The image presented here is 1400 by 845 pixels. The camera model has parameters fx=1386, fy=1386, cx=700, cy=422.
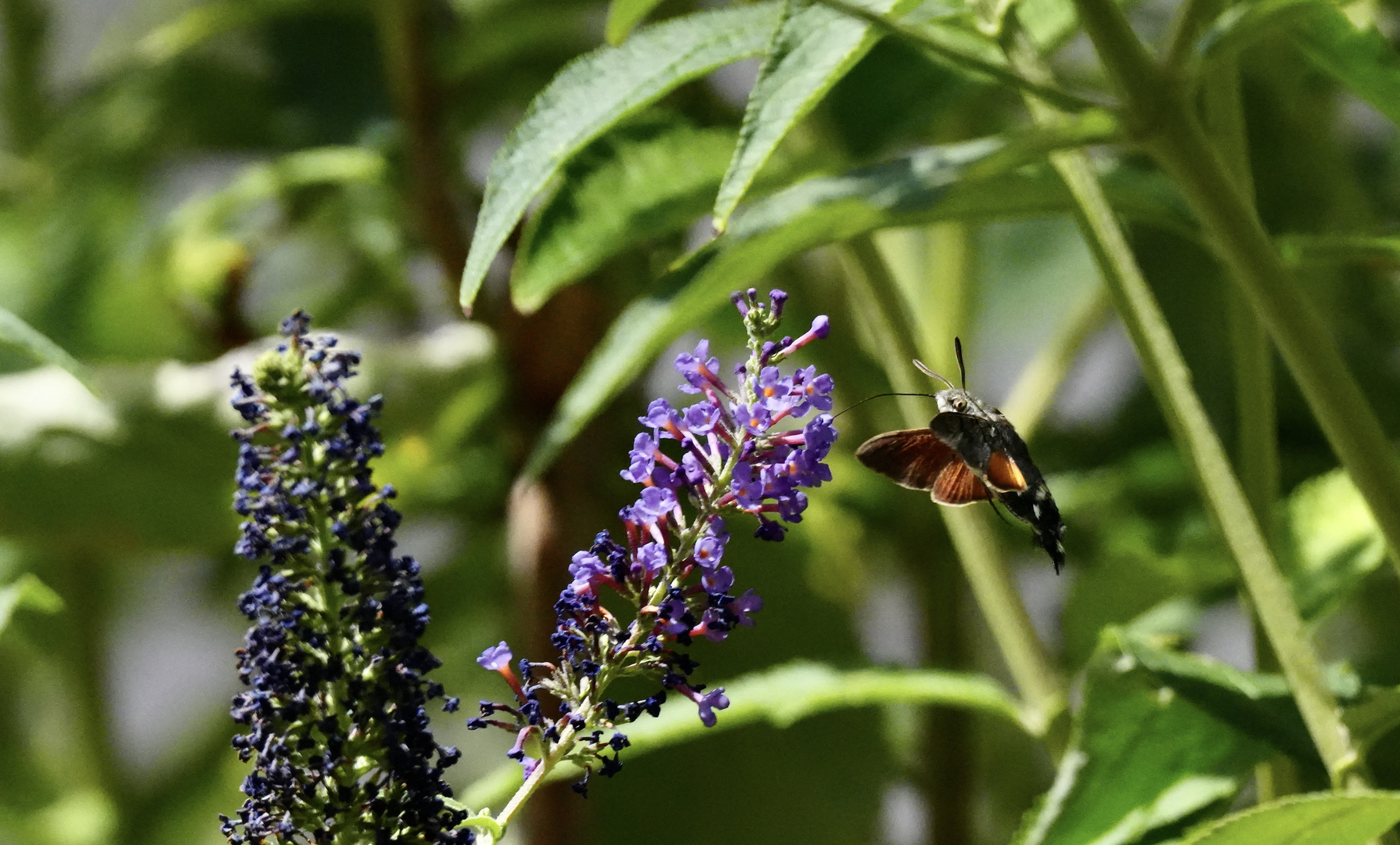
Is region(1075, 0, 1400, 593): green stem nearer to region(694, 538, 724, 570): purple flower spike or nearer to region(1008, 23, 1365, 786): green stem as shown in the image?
region(1008, 23, 1365, 786): green stem

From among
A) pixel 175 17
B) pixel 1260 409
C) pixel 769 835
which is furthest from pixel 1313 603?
pixel 175 17

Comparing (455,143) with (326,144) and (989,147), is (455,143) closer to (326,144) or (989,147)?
(326,144)

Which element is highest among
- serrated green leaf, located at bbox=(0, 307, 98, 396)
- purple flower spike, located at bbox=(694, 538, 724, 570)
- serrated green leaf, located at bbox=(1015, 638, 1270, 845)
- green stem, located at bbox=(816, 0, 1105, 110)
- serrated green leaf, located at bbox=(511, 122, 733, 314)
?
serrated green leaf, located at bbox=(511, 122, 733, 314)

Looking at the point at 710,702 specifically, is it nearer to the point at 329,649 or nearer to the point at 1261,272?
the point at 329,649

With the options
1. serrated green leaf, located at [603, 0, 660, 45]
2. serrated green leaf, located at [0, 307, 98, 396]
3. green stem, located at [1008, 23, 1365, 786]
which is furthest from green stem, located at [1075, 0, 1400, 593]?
serrated green leaf, located at [0, 307, 98, 396]

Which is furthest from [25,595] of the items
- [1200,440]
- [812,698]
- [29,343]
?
[1200,440]
